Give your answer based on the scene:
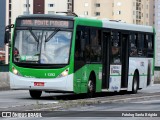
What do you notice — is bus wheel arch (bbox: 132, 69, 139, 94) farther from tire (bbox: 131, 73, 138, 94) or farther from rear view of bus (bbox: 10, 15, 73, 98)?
rear view of bus (bbox: 10, 15, 73, 98)

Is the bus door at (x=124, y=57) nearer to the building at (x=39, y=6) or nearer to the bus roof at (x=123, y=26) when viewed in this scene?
the bus roof at (x=123, y=26)

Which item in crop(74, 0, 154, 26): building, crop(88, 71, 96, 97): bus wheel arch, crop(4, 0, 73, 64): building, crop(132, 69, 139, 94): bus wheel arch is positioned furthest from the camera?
crop(74, 0, 154, 26): building

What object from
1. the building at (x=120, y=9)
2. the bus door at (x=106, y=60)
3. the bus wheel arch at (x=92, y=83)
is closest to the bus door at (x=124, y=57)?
the bus door at (x=106, y=60)

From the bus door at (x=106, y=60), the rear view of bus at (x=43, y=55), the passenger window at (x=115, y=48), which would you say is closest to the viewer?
the rear view of bus at (x=43, y=55)

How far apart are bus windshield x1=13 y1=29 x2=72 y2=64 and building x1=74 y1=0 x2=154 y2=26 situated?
130392 mm

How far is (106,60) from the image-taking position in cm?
2756

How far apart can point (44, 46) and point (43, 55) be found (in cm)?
32

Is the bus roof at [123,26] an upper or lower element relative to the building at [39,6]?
upper

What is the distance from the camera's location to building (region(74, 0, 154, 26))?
15588 centimetres

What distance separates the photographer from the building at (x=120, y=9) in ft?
511

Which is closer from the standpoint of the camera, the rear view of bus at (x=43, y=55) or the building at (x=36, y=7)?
the rear view of bus at (x=43, y=55)

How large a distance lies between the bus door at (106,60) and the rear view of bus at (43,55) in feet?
9.88

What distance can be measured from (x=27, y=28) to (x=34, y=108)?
263 inches

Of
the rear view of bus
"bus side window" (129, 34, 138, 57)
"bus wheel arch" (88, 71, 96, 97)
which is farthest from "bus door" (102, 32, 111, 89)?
the rear view of bus
